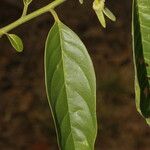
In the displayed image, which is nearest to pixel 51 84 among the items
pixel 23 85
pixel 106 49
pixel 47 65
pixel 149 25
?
pixel 47 65

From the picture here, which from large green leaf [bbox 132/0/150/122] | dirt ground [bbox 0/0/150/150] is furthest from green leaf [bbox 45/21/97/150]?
dirt ground [bbox 0/0/150/150]

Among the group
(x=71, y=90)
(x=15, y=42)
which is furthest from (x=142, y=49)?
(x=15, y=42)

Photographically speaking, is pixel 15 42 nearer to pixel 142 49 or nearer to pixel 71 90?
pixel 71 90

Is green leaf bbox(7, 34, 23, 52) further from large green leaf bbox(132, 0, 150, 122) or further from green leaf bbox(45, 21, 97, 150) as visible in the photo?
large green leaf bbox(132, 0, 150, 122)

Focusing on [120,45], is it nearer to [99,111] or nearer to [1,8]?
[99,111]

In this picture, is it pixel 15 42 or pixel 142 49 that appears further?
Result: pixel 15 42

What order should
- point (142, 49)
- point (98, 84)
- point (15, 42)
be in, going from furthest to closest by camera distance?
point (98, 84) → point (15, 42) → point (142, 49)

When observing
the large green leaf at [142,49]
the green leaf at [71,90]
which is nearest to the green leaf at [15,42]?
the green leaf at [71,90]
